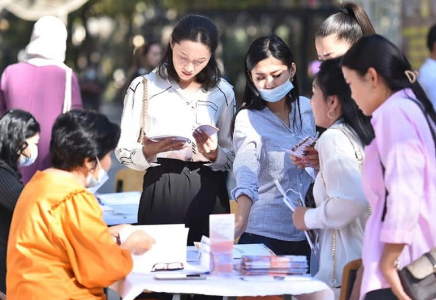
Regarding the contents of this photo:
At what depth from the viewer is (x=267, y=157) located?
4.93 m

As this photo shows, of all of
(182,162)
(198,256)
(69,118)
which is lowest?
(198,256)

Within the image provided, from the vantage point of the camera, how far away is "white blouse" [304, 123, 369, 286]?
4.11 meters

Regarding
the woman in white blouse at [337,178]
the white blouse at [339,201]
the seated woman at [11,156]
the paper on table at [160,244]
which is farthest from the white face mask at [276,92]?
the seated woman at [11,156]

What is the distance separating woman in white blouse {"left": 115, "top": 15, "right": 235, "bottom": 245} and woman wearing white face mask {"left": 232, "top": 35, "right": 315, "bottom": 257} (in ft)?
0.59

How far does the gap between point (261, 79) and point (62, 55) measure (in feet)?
10.4

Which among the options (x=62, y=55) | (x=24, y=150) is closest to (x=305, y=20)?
(x=62, y=55)

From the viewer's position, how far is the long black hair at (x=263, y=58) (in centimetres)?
491

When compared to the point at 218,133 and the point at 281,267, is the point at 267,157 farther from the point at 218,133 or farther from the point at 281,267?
the point at 281,267

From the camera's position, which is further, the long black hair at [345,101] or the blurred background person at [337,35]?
the blurred background person at [337,35]

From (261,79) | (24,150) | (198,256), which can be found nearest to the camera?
(198,256)

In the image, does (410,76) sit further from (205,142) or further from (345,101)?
(205,142)

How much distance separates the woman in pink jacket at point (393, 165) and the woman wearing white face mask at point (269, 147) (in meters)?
1.10

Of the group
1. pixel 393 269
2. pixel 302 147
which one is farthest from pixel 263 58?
pixel 393 269

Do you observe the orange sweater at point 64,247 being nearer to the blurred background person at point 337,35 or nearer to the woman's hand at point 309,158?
the woman's hand at point 309,158
